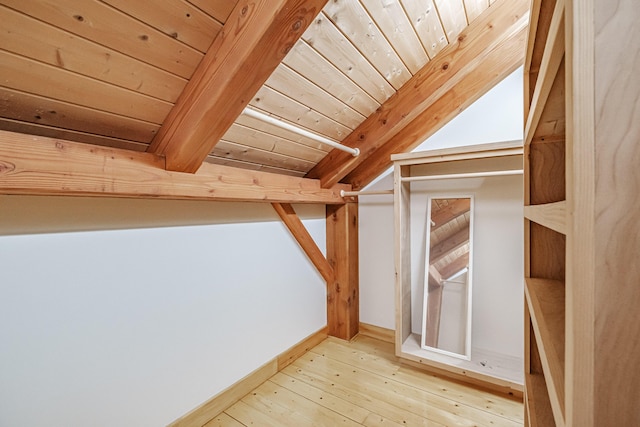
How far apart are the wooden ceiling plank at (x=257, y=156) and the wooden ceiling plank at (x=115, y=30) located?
581mm

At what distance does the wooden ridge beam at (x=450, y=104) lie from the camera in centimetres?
191

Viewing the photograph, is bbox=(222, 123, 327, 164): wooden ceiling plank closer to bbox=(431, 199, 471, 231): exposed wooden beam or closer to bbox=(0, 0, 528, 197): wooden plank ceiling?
bbox=(0, 0, 528, 197): wooden plank ceiling

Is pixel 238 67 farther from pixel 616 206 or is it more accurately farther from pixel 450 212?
pixel 450 212

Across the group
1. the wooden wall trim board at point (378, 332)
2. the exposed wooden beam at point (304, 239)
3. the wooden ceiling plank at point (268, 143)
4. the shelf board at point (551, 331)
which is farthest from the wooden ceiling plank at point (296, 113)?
the wooden wall trim board at point (378, 332)

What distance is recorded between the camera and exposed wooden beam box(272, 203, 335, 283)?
237 cm

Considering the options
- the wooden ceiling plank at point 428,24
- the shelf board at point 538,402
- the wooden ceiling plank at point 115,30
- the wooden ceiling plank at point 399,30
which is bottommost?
the shelf board at point 538,402

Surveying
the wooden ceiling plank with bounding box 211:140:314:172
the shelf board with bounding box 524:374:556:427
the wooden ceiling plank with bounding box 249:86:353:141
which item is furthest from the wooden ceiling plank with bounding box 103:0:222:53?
the shelf board with bounding box 524:374:556:427

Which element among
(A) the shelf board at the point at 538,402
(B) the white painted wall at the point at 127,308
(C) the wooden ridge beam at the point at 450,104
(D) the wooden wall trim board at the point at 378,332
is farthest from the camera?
(D) the wooden wall trim board at the point at 378,332

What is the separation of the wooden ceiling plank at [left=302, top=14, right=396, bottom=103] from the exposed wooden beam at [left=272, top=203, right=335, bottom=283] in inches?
44.4

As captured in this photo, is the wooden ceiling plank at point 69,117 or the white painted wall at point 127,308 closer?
the wooden ceiling plank at point 69,117

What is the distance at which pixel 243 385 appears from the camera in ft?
6.59

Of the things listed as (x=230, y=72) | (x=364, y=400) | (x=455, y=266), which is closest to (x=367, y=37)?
(x=230, y=72)

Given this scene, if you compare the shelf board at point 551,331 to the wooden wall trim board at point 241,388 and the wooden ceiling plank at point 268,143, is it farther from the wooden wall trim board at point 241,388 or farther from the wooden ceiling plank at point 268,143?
the wooden wall trim board at point 241,388

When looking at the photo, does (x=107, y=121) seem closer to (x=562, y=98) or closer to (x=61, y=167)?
(x=61, y=167)
